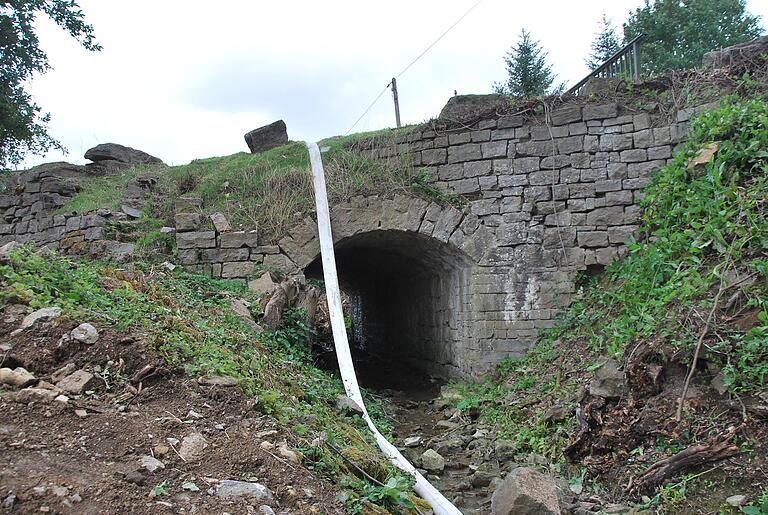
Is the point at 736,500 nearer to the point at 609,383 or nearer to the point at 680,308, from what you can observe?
the point at 609,383

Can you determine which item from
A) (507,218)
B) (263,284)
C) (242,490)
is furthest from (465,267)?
(242,490)

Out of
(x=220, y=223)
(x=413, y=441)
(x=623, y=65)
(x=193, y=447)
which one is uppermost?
(x=623, y=65)

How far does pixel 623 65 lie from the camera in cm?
812

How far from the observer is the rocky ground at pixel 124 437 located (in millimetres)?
2201

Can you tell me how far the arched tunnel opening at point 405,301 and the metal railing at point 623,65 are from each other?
3.01 metres

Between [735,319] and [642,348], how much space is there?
0.71 m

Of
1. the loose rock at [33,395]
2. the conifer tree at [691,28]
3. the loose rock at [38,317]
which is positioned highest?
the conifer tree at [691,28]

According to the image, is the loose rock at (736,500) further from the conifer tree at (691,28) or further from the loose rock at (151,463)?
the conifer tree at (691,28)

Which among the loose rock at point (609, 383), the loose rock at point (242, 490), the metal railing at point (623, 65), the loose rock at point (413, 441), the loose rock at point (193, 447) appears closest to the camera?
the loose rock at point (242, 490)

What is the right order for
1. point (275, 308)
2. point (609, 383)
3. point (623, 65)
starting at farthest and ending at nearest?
point (623, 65) → point (275, 308) → point (609, 383)

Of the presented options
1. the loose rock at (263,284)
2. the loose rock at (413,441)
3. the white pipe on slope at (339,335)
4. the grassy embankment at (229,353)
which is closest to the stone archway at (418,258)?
the white pipe on slope at (339,335)

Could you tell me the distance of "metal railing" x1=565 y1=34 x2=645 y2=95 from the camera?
25.1ft

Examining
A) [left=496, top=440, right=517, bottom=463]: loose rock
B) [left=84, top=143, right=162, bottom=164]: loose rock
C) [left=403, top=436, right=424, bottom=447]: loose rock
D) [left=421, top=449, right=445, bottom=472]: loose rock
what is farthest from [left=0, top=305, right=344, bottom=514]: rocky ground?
[left=84, top=143, right=162, bottom=164]: loose rock

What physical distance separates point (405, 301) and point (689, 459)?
25.2ft
